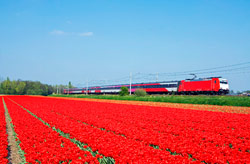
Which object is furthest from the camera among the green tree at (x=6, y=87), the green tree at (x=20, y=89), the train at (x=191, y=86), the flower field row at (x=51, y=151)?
the green tree at (x=6, y=87)

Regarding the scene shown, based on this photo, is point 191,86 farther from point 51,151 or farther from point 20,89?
point 20,89

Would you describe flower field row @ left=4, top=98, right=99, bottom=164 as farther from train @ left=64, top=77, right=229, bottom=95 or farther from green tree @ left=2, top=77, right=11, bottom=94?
green tree @ left=2, top=77, right=11, bottom=94

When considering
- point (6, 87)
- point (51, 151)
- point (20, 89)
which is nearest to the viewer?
point (51, 151)

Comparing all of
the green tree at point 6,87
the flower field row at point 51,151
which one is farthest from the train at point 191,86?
the green tree at point 6,87

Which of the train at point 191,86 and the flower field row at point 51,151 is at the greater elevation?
the train at point 191,86

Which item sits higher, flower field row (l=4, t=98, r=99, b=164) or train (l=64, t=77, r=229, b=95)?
train (l=64, t=77, r=229, b=95)

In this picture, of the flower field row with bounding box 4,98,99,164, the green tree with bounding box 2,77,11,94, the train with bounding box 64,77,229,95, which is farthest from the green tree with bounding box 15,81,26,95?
the flower field row with bounding box 4,98,99,164

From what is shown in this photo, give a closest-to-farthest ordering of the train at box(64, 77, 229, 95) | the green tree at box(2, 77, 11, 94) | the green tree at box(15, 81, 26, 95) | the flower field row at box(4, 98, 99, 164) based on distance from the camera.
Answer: the flower field row at box(4, 98, 99, 164) → the train at box(64, 77, 229, 95) → the green tree at box(15, 81, 26, 95) → the green tree at box(2, 77, 11, 94)

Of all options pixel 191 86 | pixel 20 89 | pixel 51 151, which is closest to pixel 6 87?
pixel 20 89

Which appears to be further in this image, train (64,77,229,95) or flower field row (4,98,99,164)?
train (64,77,229,95)

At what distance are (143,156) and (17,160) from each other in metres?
4.27

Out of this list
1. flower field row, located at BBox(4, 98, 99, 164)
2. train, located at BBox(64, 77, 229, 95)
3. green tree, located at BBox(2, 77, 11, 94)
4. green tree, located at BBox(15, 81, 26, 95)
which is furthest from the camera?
green tree, located at BBox(2, 77, 11, 94)

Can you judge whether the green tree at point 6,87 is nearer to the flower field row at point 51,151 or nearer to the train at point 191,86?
the train at point 191,86

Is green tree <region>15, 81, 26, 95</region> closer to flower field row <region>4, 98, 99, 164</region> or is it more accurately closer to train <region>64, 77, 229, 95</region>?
train <region>64, 77, 229, 95</region>
